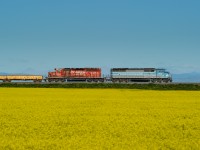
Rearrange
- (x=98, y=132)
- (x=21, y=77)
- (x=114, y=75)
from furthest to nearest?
1. (x=21, y=77)
2. (x=114, y=75)
3. (x=98, y=132)

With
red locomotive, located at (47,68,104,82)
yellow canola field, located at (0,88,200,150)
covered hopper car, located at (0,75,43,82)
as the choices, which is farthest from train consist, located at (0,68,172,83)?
yellow canola field, located at (0,88,200,150)

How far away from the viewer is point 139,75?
92.6m

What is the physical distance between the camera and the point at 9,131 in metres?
15.4

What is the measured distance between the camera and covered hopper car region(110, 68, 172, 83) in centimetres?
9131

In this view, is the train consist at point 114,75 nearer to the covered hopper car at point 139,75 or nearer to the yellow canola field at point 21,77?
the covered hopper car at point 139,75

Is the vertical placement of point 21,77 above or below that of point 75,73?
below

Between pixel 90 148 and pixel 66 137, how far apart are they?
2079 mm

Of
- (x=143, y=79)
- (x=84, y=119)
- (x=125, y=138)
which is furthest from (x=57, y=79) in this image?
(x=125, y=138)

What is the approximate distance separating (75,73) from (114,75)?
8590mm

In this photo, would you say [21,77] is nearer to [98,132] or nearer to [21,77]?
[21,77]

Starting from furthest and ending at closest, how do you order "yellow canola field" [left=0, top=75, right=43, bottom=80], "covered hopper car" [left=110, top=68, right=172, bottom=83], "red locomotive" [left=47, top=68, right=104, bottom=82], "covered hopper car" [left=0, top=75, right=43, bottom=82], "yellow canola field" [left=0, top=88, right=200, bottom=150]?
"yellow canola field" [left=0, top=75, right=43, bottom=80] → "covered hopper car" [left=0, top=75, right=43, bottom=82] → "red locomotive" [left=47, top=68, right=104, bottom=82] → "covered hopper car" [left=110, top=68, right=172, bottom=83] → "yellow canola field" [left=0, top=88, right=200, bottom=150]

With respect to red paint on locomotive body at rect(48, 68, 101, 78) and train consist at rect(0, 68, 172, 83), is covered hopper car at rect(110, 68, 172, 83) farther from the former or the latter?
red paint on locomotive body at rect(48, 68, 101, 78)

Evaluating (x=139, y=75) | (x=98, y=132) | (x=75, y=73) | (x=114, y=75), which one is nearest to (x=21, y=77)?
(x=75, y=73)

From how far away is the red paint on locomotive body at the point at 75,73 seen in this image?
94556 mm
